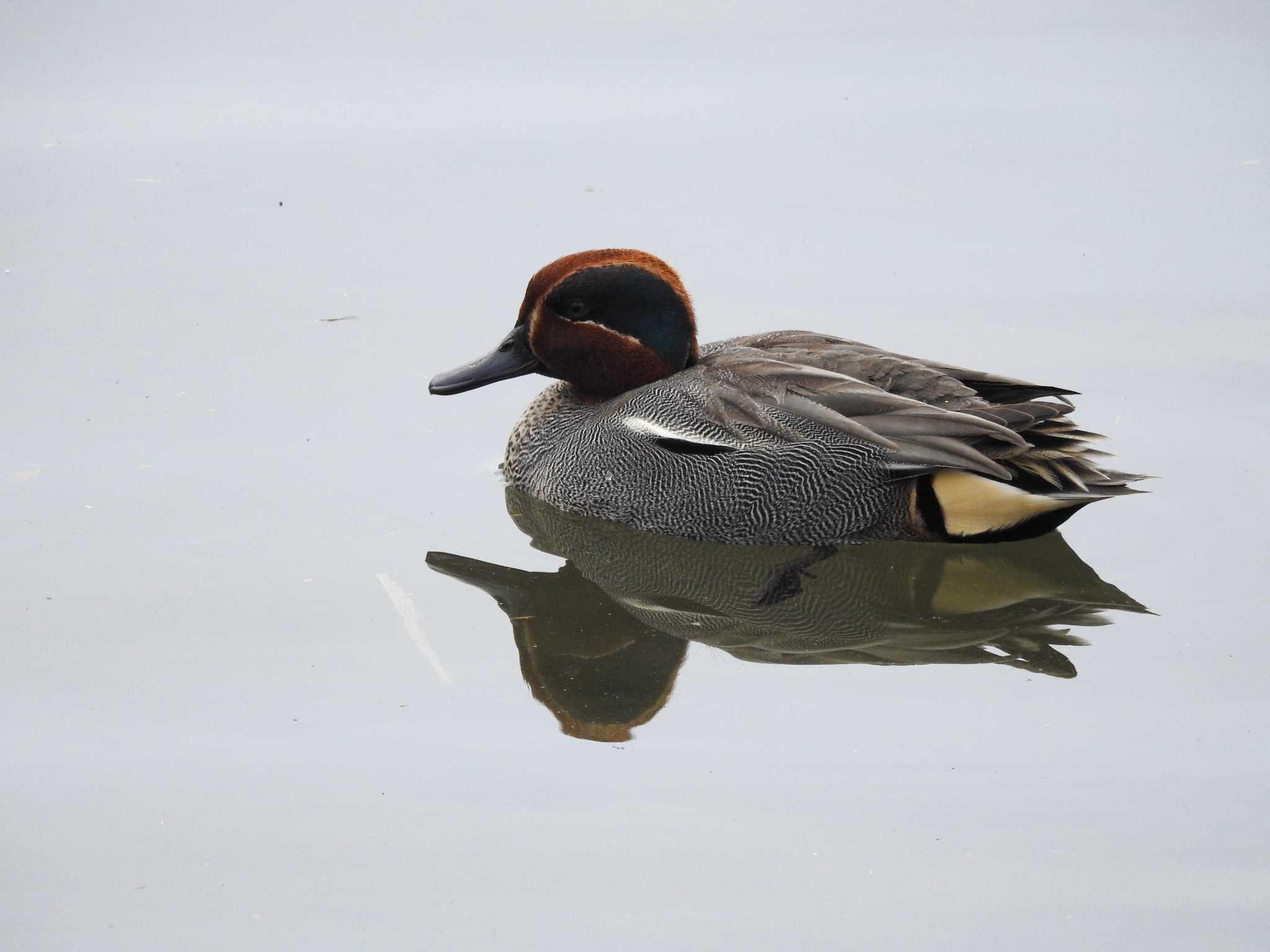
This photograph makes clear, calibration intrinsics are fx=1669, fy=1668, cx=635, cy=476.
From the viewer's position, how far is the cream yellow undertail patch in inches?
267

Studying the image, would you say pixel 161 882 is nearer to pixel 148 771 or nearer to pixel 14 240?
pixel 148 771

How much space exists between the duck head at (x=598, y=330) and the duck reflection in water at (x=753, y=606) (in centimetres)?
70

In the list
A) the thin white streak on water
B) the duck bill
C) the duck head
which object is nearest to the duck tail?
the duck head

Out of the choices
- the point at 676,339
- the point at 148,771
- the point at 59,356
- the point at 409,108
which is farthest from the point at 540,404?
the point at 409,108

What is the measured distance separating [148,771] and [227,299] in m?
4.01

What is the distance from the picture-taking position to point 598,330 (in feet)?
24.6

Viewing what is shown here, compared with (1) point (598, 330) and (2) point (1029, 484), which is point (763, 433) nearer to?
(1) point (598, 330)

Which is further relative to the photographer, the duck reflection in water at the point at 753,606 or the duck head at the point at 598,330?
the duck head at the point at 598,330

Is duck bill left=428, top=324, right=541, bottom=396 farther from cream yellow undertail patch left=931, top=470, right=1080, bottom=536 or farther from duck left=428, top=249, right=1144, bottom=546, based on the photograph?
cream yellow undertail patch left=931, top=470, right=1080, bottom=536

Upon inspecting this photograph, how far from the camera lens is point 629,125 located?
10656mm

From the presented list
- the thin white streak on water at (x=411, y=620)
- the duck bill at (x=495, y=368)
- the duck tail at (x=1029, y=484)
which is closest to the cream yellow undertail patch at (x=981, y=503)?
the duck tail at (x=1029, y=484)

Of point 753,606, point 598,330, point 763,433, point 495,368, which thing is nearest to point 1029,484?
point 763,433

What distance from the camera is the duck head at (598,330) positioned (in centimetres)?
740

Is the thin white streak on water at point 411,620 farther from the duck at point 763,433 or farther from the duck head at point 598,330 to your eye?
the duck head at point 598,330
